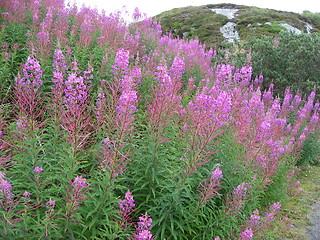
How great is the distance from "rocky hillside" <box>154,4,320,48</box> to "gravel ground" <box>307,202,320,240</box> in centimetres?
1527

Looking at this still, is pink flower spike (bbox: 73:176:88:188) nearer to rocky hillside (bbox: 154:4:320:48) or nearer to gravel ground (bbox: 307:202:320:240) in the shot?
gravel ground (bbox: 307:202:320:240)

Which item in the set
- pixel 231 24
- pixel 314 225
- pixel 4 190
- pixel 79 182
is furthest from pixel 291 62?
pixel 231 24

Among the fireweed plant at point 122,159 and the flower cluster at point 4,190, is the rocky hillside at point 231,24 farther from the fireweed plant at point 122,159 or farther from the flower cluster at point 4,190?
the flower cluster at point 4,190

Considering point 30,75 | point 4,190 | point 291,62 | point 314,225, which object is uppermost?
point 291,62

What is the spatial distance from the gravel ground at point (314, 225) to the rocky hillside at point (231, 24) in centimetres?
1527

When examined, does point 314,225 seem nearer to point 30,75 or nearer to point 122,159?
point 122,159

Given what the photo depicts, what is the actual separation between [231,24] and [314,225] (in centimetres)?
2285

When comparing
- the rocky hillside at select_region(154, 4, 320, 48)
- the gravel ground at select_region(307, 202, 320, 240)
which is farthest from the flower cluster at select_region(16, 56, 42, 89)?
the rocky hillside at select_region(154, 4, 320, 48)

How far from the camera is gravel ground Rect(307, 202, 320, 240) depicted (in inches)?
207

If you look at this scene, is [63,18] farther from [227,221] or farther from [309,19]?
[309,19]

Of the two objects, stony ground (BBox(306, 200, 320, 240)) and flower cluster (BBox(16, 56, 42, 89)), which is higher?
flower cluster (BBox(16, 56, 42, 89))

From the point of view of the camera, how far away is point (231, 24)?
25.3 meters

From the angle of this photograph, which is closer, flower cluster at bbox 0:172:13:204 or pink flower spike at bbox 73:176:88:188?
flower cluster at bbox 0:172:13:204

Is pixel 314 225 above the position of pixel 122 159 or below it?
below
